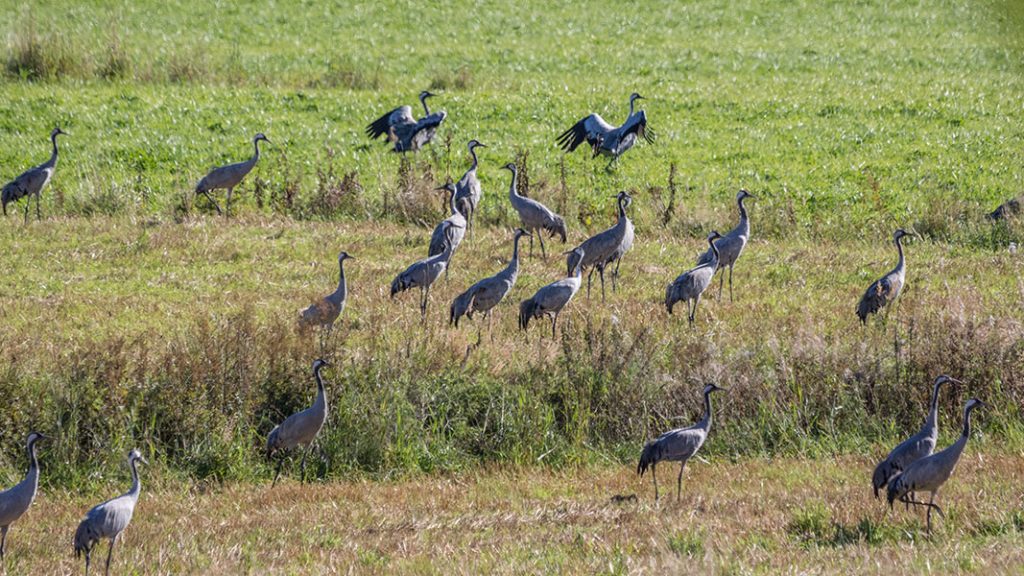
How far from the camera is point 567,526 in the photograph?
7887 millimetres

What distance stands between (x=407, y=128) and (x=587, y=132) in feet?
8.82

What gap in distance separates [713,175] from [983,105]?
7.94 m

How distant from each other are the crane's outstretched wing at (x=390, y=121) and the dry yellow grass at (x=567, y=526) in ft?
36.6

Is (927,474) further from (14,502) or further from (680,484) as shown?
(14,502)

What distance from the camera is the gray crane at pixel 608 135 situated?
62.1 feet

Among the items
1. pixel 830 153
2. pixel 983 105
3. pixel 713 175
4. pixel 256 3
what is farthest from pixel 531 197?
pixel 256 3

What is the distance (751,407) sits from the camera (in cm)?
972

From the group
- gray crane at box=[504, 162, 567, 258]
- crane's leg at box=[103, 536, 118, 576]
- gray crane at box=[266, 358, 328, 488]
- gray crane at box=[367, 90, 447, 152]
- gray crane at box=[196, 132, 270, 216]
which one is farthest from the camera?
gray crane at box=[367, 90, 447, 152]

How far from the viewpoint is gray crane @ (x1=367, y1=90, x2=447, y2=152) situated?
19109 millimetres

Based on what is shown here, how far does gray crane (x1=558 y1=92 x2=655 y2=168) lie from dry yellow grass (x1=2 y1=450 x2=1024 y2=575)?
10.3 m

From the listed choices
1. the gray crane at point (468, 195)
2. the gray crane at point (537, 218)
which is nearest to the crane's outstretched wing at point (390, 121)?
the gray crane at point (468, 195)

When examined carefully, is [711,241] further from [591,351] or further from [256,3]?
[256,3]

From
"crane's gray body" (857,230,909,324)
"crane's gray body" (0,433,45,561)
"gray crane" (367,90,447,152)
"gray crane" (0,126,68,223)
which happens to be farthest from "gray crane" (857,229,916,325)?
"gray crane" (0,126,68,223)

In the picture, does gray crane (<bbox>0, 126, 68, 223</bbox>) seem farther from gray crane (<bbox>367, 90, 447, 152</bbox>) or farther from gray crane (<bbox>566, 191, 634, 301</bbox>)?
gray crane (<bbox>566, 191, 634, 301</bbox>)
